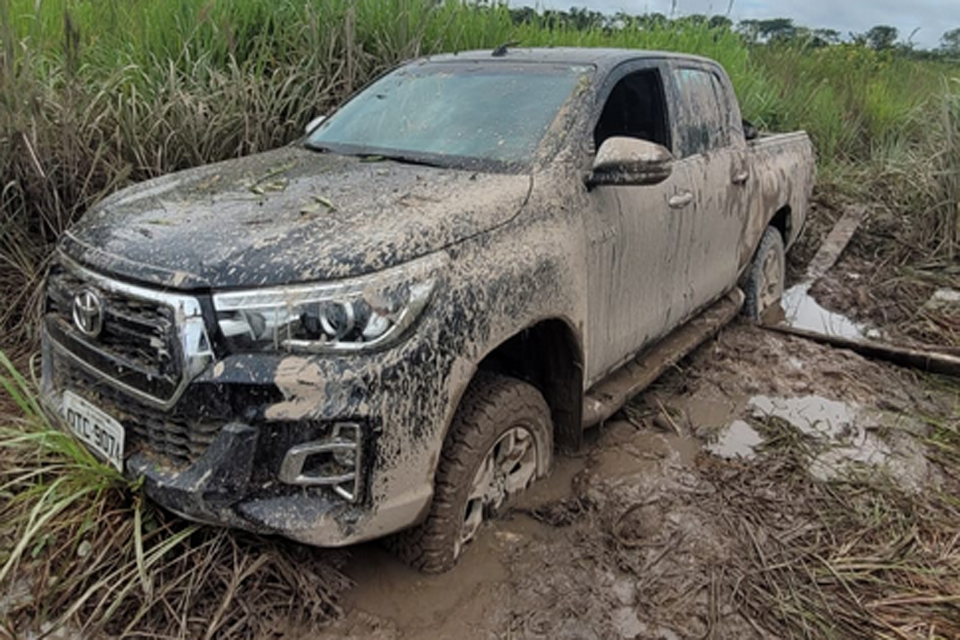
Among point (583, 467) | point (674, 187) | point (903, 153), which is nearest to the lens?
point (583, 467)

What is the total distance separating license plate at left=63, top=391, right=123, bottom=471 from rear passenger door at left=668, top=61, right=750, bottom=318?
2585 millimetres

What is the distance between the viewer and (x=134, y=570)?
2248mm

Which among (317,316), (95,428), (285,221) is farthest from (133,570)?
(285,221)

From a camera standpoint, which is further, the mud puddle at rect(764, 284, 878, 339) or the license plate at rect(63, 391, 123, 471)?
the mud puddle at rect(764, 284, 878, 339)

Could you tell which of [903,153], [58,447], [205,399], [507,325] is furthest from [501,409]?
[903,153]

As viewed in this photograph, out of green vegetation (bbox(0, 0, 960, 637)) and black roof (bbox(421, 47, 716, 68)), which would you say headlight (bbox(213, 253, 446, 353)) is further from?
black roof (bbox(421, 47, 716, 68))

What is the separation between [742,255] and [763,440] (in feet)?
4.45

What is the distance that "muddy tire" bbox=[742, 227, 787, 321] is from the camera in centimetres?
488

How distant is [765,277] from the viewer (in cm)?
510

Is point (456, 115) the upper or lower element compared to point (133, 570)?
upper

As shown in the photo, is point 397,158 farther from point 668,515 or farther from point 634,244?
point 668,515

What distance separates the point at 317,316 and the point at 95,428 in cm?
85

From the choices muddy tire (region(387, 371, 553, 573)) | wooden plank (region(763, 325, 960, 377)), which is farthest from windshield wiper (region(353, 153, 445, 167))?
wooden plank (region(763, 325, 960, 377))

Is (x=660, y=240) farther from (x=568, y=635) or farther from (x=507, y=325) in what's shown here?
(x=568, y=635)
